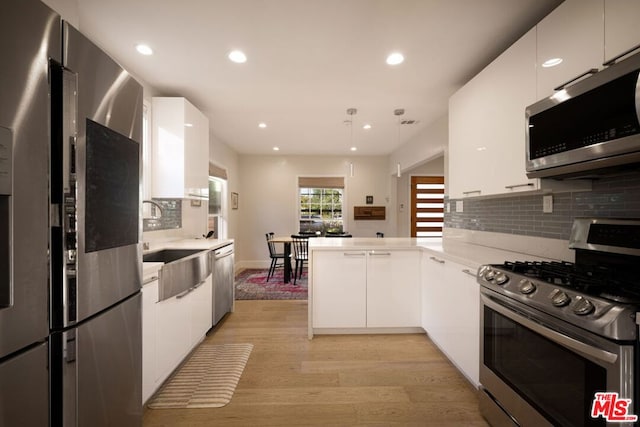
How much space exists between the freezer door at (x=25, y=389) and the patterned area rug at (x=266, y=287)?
3234 millimetres

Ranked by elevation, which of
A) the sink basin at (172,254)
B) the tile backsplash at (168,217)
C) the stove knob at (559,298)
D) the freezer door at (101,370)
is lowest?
the freezer door at (101,370)

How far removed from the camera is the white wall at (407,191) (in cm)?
603

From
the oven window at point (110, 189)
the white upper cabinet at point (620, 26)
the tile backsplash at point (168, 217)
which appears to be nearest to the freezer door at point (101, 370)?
the oven window at point (110, 189)

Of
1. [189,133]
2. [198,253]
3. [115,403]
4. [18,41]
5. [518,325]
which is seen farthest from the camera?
[189,133]

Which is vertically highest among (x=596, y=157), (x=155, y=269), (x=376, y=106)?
(x=376, y=106)

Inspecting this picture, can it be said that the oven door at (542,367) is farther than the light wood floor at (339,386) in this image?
No

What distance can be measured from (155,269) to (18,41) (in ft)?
4.40

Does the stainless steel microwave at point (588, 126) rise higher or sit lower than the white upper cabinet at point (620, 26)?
lower

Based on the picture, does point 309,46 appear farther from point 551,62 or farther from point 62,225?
point 62,225

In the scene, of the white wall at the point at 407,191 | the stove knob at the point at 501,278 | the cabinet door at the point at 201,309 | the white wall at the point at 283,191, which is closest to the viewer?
the stove knob at the point at 501,278

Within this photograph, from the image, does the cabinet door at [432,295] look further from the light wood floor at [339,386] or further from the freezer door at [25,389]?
the freezer door at [25,389]

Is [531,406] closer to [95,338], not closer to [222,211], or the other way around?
[95,338]

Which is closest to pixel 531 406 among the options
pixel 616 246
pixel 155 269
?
pixel 616 246

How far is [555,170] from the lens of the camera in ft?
4.77
